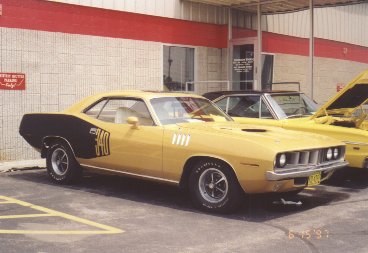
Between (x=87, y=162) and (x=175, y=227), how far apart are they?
7.88 ft

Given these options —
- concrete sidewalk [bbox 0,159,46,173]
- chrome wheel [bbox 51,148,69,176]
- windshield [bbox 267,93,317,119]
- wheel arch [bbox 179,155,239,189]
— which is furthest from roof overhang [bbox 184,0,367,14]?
wheel arch [bbox 179,155,239,189]

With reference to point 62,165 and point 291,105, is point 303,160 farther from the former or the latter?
point 62,165

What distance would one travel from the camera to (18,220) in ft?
18.7

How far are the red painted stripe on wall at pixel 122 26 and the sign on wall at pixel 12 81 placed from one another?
0.95 meters

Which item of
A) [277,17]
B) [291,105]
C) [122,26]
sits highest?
[277,17]

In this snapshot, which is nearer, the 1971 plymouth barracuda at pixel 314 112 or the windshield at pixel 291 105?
the 1971 plymouth barracuda at pixel 314 112

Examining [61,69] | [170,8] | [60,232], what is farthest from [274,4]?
[60,232]

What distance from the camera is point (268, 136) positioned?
243 inches

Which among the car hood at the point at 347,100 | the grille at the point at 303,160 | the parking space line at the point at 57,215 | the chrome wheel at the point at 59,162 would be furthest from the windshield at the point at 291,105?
the parking space line at the point at 57,215

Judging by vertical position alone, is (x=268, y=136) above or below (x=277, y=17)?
below

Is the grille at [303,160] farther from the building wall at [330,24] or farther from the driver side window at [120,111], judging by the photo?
the building wall at [330,24]

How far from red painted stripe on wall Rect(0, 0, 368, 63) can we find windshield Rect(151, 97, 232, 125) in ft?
15.3

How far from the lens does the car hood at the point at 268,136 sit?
19.6 feet

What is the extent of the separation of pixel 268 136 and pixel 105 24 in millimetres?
6541
